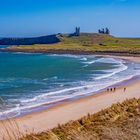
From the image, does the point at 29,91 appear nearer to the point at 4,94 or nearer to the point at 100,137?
→ the point at 4,94

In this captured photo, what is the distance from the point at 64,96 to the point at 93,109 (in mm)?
6072

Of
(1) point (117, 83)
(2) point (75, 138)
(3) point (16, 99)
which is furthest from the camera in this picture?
(1) point (117, 83)

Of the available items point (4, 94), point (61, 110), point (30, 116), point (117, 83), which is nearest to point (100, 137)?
point (30, 116)

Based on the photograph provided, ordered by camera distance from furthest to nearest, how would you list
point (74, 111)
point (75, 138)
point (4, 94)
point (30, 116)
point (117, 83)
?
1. point (117, 83)
2. point (4, 94)
3. point (74, 111)
4. point (30, 116)
5. point (75, 138)

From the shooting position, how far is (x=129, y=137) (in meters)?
7.72

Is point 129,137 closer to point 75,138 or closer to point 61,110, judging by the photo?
point 75,138

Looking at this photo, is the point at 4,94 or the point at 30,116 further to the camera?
the point at 4,94

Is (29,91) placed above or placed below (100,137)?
below

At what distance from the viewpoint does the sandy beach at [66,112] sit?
21.2 meters

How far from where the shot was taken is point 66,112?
2569 centimetres

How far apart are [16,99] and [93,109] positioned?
7564mm

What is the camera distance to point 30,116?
24.3 meters

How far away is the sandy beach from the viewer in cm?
2122

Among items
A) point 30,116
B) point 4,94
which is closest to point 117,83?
point 4,94
